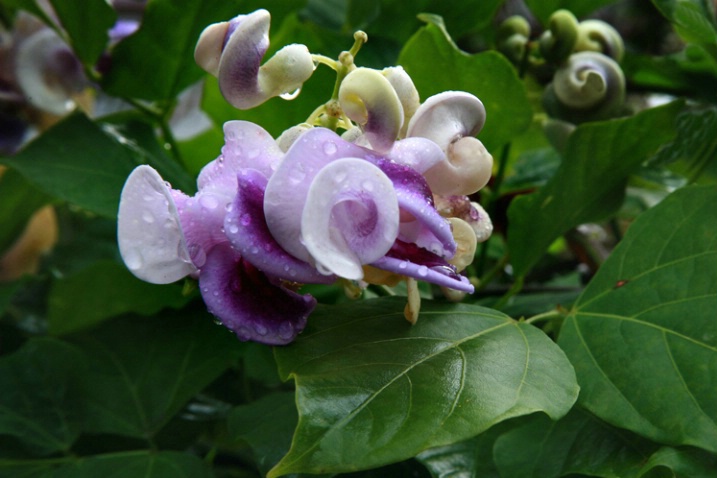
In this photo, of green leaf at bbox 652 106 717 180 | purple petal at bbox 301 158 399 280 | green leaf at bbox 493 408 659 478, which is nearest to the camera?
purple petal at bbox 301 158 399 280

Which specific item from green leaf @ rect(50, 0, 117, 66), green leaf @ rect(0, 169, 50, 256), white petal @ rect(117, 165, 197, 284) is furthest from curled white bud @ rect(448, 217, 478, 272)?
green leaf @ rect(0, 169, 50, 256)

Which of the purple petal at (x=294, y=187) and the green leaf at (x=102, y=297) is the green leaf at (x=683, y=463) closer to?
the purple petal at (x=294, y=187)

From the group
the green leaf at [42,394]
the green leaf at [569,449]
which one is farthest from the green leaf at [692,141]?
the green leaf at [42,394]

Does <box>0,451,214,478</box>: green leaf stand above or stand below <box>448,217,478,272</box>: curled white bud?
below

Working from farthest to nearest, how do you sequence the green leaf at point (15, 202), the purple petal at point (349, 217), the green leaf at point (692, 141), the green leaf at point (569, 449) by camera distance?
the green leaf at point (15, 202) → the green leaf at point (692, 141) → the green leaf at point (569, 449) → the purple petal at point (349, 217)

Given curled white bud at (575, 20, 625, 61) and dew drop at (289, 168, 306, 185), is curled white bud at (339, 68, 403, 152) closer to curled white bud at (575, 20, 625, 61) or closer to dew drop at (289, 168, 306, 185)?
dew drop at (289, 168, 306, 185)

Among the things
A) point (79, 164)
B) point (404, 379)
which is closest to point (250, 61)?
point (404, 379)

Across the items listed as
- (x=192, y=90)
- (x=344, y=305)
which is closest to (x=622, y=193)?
(x=344, y=305)
